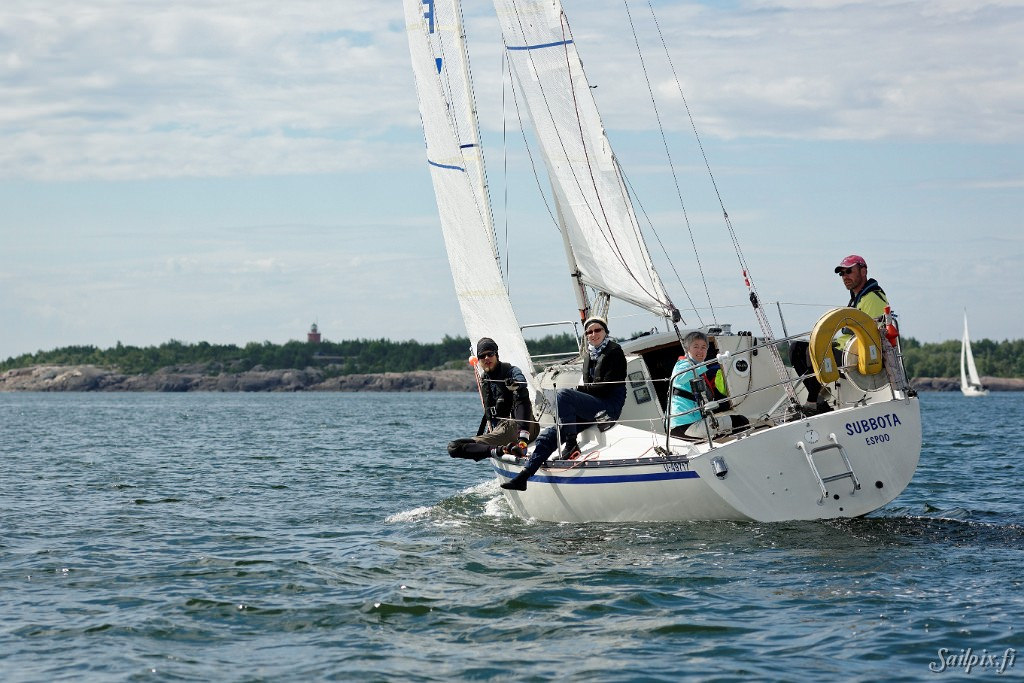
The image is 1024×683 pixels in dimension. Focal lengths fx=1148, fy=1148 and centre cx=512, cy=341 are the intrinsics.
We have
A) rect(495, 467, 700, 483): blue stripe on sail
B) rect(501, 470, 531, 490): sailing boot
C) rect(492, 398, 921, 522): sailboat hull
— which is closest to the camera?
rect(492, 398, 921, 522): sailboat hull

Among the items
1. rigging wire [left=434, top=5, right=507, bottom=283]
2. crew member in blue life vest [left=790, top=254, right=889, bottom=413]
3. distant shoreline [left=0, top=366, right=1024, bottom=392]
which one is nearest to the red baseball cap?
crew member in blue life vest [left=790, top=254, right=889, bottom=413]

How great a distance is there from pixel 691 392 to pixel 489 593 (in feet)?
12.1

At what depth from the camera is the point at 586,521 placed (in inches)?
508

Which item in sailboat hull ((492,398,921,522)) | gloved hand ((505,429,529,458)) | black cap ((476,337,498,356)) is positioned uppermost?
black cap ((476,337,498,356))

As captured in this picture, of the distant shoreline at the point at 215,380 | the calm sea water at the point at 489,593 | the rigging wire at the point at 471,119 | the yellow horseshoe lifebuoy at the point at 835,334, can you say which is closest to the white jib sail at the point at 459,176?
the rigging wire at the point at 471,119

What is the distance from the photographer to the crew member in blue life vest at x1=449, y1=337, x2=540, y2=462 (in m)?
13.8

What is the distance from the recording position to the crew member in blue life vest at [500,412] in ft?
45.2

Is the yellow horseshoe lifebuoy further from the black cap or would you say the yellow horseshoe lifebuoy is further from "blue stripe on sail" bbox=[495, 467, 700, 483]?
the black cap

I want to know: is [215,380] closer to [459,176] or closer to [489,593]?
[459,176]

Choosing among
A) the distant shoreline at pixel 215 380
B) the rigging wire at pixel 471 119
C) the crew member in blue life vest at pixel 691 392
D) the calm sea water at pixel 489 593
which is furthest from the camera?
the distant shoreline at pixel 215 380

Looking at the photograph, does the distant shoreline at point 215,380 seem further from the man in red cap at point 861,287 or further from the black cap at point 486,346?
the man in red cap at point 861,287

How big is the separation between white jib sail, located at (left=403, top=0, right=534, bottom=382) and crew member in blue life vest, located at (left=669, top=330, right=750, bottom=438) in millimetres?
2189

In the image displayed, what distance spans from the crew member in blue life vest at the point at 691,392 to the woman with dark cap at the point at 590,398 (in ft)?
2.19

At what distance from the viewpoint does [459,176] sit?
15.7 meters
